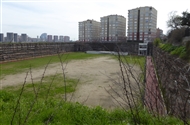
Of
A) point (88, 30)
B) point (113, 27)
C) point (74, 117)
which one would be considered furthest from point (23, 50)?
point (88, 30)

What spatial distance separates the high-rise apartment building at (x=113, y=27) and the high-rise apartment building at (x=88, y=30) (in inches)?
191

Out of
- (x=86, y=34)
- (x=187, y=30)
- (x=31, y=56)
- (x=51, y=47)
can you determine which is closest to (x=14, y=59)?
(x=31, y=56)

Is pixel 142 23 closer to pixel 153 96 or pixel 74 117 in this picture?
pixel 74 117

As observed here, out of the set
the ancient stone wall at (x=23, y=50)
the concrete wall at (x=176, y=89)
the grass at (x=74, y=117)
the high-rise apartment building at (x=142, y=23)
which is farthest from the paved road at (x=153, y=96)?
the high-rise apartment building at (x=142, y=23)

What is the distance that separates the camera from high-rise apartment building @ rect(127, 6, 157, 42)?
44.3 m

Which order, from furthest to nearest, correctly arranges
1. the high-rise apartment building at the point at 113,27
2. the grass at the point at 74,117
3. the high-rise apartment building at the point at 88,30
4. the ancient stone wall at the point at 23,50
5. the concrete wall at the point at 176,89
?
the high-rise apartment building at the point at 88,30, the high-rise apartment building at the point at 113,27, the ancient stone wall at the point at 23,50, the grass at the point at 74,117, the concrete wall at the point at 176,89

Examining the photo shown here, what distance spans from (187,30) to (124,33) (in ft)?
138

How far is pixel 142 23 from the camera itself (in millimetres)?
45000

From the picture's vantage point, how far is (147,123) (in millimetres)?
3232

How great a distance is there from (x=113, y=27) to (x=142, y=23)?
9013 millimetres

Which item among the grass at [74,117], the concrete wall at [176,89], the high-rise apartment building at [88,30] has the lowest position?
the grass at [74,117]

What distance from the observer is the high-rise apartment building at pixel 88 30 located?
186 feet

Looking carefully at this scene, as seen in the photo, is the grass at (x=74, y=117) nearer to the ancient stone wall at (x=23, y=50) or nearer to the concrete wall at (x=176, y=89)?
the concrete wall at (x=176, y=89)

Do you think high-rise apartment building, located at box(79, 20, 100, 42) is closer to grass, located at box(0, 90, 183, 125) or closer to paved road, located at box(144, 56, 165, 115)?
grass, located at box(0, 90, 183, 125)
